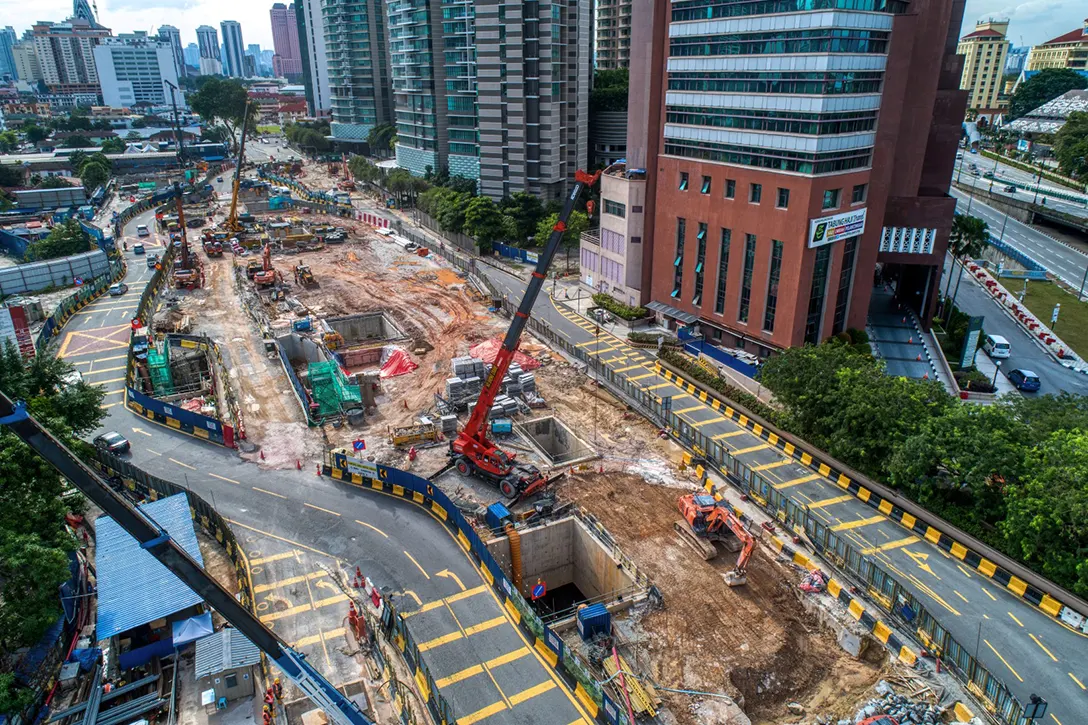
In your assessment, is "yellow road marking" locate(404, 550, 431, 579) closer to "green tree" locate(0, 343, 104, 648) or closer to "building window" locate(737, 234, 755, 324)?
"green tree" locate(0, 343, 104, 648)

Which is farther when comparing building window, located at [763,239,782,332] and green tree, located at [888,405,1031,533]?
building window, located at [763,239,782,332]

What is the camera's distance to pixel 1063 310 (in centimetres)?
8606

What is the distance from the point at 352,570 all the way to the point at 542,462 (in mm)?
16152

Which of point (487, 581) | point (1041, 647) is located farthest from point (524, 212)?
point (1041, 647)

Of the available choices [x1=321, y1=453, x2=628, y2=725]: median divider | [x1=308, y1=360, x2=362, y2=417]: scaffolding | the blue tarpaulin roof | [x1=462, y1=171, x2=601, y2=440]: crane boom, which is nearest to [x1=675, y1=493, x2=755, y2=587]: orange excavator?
[x1=321, y1=453, x2=628, y2=725]: median divider

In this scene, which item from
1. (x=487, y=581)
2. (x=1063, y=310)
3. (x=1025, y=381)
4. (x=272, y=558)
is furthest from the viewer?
(x=1063, y=310)

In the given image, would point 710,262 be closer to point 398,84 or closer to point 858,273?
point 858,273

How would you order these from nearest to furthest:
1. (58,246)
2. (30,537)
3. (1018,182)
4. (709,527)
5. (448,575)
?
(30,537), (448,575), (709,527), (58,246), (1018,182)

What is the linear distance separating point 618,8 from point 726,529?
149 meters

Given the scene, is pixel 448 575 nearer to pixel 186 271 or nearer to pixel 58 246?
pixel 186 271

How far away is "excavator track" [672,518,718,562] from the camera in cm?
4044

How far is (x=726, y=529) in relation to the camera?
42656mm

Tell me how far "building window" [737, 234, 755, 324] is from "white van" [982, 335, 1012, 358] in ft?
92.0

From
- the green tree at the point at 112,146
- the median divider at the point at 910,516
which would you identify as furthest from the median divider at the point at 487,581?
the green tree at the point at 112,146
